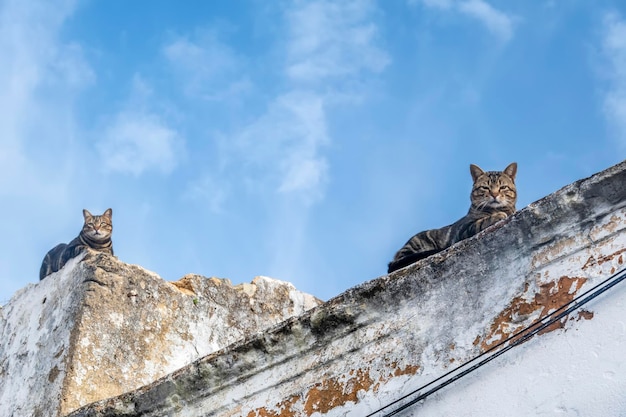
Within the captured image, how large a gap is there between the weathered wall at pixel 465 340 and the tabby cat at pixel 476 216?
129 cm

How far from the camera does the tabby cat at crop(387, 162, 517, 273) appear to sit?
24.9 feet

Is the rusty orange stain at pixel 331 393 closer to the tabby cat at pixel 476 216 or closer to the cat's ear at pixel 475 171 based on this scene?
the tabby cat at pixel 476 216

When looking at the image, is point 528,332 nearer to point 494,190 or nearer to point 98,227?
point 494,190

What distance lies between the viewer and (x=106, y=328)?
7.90 metres

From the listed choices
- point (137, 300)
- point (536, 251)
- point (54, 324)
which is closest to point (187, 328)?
point (137, 300)

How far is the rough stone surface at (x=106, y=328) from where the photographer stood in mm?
7684

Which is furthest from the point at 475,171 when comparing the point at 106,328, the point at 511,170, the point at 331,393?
the point at 331,393

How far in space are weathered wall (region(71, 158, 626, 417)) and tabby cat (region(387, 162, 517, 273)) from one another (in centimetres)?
129

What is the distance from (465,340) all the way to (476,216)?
11.1ft

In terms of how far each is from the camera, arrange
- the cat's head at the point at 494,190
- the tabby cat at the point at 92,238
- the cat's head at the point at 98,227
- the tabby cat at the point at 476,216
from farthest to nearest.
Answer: the cat's head at the point at 98,227 < the tabby cat at the point at 92,238 < the cat's head at the point at 494,190 < the tabby cat at the point at 476,216

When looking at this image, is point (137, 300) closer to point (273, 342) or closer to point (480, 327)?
point (273, 342)

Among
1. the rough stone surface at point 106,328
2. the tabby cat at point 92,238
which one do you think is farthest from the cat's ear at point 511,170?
the tabby cat at point 92,238

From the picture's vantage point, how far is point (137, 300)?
8172mm

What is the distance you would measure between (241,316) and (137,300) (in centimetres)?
91
